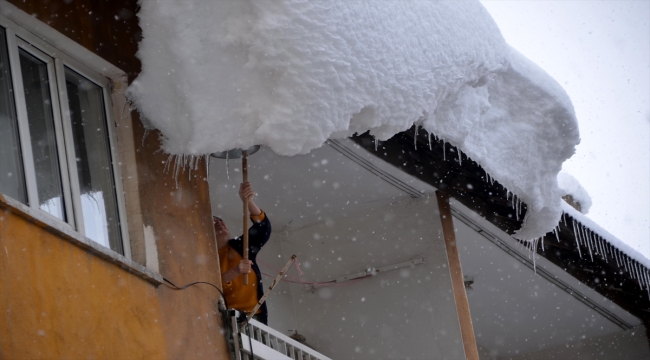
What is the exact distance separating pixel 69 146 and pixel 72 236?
1.95 feet

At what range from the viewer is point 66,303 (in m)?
3.08

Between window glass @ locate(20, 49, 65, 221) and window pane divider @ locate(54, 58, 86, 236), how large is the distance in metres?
0.07

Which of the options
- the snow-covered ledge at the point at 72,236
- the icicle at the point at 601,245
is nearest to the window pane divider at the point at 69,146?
the snow-covered ledge at the point at 72,236

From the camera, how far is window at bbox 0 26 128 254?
3229 millimetres

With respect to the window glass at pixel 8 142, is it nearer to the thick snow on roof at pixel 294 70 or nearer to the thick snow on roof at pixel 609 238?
the thick snow on roof at pixel 294 70

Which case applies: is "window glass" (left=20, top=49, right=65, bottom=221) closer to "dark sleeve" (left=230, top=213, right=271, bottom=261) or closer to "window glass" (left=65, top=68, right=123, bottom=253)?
"window glass" (left=65, top=68, right=123, bottom=253)

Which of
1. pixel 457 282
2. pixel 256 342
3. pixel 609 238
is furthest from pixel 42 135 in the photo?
pixel 609 238

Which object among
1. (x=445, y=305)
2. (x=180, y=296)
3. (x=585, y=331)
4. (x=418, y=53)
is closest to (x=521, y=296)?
(x=585, y=331)

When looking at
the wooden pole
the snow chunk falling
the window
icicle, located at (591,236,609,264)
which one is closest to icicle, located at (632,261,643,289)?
icicle, located at (591,236,609,264)

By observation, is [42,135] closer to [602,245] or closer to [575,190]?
[602,245]

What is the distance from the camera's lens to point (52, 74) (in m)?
3.61

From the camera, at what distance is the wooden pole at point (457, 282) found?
21.7 feet

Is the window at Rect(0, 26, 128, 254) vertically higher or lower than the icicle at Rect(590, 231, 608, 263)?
lower

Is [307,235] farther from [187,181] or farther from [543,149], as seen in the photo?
[187,181]
